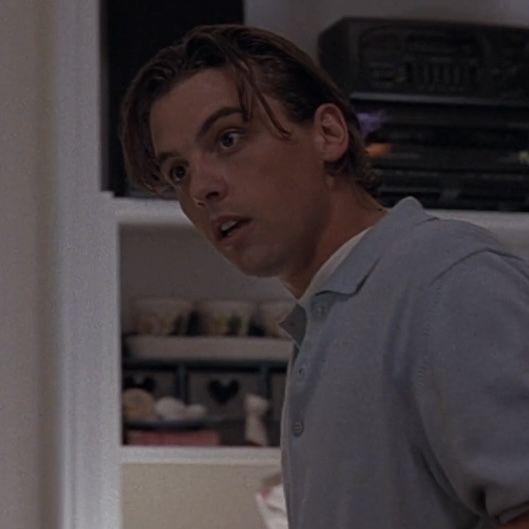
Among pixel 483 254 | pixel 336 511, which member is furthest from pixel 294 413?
pixel 483 254

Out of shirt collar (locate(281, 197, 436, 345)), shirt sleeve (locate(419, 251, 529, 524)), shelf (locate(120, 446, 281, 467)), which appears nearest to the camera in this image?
shirt sleeve (locate(419, 251, 529, 524))

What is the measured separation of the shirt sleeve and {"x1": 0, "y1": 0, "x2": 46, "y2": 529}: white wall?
42.2 inches

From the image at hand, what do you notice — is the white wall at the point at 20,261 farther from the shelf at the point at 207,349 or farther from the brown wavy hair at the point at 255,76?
the brown wavy hair at the point at 255,76

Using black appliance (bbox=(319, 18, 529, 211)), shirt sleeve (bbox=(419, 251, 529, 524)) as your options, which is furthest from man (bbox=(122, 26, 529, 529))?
black appliance (bbox=(319, 18, 529, 211))

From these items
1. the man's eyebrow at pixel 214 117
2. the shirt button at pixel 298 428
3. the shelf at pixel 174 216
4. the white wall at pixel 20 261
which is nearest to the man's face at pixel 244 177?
the man's eyebrow at pixel 214 117

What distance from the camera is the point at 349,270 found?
110cm

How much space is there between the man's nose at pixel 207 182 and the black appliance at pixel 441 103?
121cm

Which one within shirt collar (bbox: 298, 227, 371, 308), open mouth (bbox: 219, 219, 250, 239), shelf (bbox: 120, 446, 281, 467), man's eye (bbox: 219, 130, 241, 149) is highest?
man's eye (bbox: 219, 130, 241, 149)

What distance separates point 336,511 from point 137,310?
1.33 metres

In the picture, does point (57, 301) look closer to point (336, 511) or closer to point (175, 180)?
point (175, 180)

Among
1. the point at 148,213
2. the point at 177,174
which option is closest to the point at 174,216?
the point at 148,213

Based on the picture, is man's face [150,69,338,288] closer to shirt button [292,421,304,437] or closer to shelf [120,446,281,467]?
shirt button [292,421,304,437]

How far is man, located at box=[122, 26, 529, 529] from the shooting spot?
96 centimetres

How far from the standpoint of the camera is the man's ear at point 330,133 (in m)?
1.19
